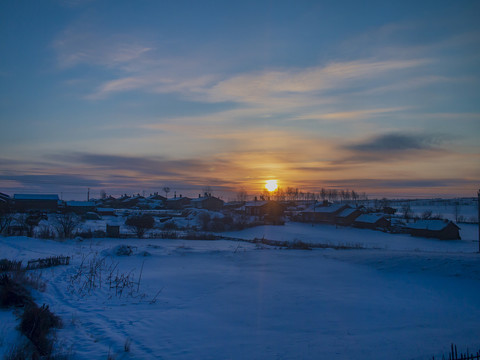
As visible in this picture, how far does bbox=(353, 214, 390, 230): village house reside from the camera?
190 feet

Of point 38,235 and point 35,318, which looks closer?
point 35,318

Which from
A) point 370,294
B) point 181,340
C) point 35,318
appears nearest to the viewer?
point 35,318

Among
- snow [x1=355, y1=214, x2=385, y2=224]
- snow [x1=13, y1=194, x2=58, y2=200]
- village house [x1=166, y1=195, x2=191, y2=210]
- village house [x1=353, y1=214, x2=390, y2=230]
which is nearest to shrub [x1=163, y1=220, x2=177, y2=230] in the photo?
village house [x1=353, y1=214, x2=390, y2=230]

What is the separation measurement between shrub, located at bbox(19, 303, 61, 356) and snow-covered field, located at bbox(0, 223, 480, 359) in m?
0.31

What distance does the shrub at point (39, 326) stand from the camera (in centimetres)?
658

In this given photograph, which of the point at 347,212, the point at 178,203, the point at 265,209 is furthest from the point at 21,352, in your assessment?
Result: the point at 178,203

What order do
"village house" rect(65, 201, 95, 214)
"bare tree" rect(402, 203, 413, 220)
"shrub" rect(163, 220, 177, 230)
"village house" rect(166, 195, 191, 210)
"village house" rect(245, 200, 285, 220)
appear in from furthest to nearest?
"village house" rect(166, 195, 191, 210), "bare tree" rect(402, 203, 413, 220), "village house" rect(245, 200, 285, 220), "village house" rect(65, 201, 95, 214), "shrub" rect(163, 220, 177, 230)

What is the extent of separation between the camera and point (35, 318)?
733 centimetres

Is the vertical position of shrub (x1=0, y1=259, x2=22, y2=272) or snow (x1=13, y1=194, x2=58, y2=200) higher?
snow (x1=13, y1=194, x2=58, y2=200)

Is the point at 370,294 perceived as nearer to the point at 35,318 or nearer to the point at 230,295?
the point at 230,295

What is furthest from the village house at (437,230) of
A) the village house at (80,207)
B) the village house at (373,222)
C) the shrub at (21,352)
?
the village house at (80,207)

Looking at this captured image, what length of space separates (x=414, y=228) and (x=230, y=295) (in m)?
48.0

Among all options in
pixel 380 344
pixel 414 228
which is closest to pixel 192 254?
pixel 380 344

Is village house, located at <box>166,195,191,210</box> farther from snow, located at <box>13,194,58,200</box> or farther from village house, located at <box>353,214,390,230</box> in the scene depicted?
village house, located at <box>353,214,390,230</box>
